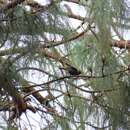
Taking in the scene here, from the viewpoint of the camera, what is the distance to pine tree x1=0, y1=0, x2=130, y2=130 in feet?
4.60

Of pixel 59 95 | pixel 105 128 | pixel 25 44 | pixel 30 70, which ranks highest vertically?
pixel 25 44

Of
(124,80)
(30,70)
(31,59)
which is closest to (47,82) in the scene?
(30,70)

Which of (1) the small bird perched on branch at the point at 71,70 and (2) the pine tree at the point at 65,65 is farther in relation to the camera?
(1) the small bird perched on branch at the point at 71,70

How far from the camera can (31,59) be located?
151cm

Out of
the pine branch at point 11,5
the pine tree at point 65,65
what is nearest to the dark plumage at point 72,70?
the pine tree at point 65,65

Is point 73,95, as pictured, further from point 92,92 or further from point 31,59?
point 31,59

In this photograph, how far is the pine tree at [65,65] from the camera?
1401 millimetres

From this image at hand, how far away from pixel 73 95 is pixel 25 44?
448 mm

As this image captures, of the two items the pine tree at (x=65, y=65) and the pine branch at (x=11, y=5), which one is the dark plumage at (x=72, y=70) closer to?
the pine tree at (x=65, y=65)

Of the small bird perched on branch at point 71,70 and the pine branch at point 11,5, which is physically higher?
the pine branch at point 11,5

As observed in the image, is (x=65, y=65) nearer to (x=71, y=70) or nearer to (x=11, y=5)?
(x=71, y=70)

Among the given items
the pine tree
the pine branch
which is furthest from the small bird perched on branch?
the pine branch

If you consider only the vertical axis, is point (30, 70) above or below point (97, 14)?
below

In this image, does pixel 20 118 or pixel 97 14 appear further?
pixel 20 118
